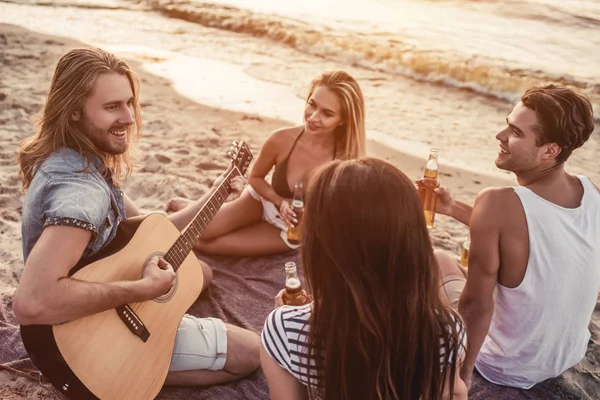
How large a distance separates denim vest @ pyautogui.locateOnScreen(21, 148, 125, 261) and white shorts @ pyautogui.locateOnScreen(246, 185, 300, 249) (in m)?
2.06

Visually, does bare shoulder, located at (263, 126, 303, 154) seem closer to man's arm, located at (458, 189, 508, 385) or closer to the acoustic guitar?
the acoustic guitar

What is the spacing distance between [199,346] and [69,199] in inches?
46.8

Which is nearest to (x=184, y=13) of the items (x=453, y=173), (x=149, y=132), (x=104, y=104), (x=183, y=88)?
(x=183, y=88)

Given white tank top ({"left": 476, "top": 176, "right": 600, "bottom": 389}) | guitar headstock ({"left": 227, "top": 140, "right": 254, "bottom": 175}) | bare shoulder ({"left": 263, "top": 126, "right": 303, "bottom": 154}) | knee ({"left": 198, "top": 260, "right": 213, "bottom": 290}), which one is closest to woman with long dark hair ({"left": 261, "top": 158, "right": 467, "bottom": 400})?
white tank top ({"left": 476, "top": 176, "right": 600, "bottom": 389})

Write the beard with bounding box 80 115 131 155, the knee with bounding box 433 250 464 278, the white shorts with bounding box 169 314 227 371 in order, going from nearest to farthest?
the beard with bounding box 80 115 131 155, the white shorts with bounding box 169 314 227 371, the knee with bounding box 433 250 464 278

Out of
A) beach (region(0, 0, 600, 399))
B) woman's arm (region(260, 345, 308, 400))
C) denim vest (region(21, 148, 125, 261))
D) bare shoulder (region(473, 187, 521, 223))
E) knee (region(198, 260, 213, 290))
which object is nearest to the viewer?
woman's arm (region(260, 345, 308, 400))

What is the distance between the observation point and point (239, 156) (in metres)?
3.92

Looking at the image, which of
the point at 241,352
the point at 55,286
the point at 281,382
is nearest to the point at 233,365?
Answer: the point at 241,352

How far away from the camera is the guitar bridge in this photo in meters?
2.71

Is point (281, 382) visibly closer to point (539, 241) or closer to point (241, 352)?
point (241, 352)

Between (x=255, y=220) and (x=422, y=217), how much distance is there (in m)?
3.23

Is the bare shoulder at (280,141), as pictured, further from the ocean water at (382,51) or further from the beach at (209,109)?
the ocean water at (382,51)

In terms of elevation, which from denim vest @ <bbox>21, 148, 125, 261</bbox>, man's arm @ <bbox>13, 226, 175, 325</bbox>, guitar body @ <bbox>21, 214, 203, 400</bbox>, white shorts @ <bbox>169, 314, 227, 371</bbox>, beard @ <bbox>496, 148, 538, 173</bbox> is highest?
beard @ <bbox>496, 148, 538, 173</bbox>

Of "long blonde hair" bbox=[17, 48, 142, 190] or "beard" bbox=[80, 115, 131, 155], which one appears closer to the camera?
"long blonde hair" bbox=[17, 48, 142, 190]
